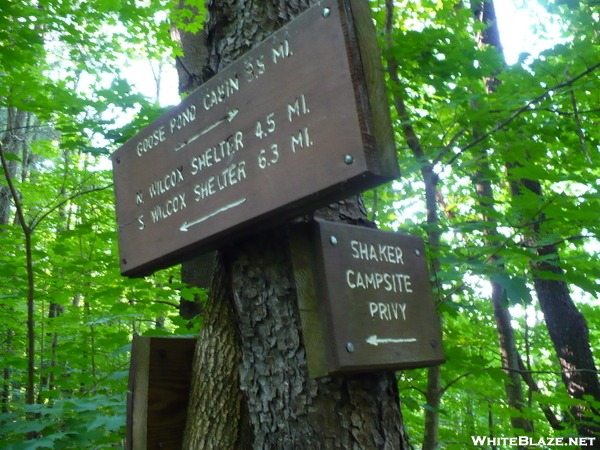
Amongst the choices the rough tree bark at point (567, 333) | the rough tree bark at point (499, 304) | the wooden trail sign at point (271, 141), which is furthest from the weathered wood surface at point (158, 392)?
the rough tree bark at point (567, 333)

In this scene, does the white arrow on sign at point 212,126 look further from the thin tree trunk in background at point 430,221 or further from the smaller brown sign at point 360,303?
the thin tree trunk in background at point 430,221

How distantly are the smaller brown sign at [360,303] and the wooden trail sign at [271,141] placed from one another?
14 centimetres

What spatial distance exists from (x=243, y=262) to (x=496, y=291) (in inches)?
172

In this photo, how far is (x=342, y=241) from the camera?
1155 mm

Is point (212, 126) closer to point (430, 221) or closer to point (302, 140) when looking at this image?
point (302, 140)

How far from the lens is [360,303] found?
1120 mm

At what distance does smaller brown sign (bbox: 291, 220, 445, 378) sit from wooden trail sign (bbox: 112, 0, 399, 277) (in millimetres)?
138

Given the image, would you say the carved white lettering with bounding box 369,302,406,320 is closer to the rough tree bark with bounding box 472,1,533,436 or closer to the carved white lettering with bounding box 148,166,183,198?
the carved white lettering with bounding box 148,166,183,198

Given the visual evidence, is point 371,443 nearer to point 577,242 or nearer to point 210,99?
point 210,99

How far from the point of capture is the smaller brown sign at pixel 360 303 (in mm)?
1072

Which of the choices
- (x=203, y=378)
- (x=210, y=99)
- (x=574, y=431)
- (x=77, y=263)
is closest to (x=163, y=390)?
(x=203, y=378)

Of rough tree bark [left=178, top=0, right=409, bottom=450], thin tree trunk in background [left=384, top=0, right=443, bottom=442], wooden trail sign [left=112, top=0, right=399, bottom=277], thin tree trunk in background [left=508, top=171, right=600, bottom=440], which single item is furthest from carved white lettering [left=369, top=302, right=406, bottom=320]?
thin tree trunk in background [left=508, top=171, right=600, bottom=440]

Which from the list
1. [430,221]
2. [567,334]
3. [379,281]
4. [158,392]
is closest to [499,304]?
[430,221]

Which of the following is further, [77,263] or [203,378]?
[77,263]
